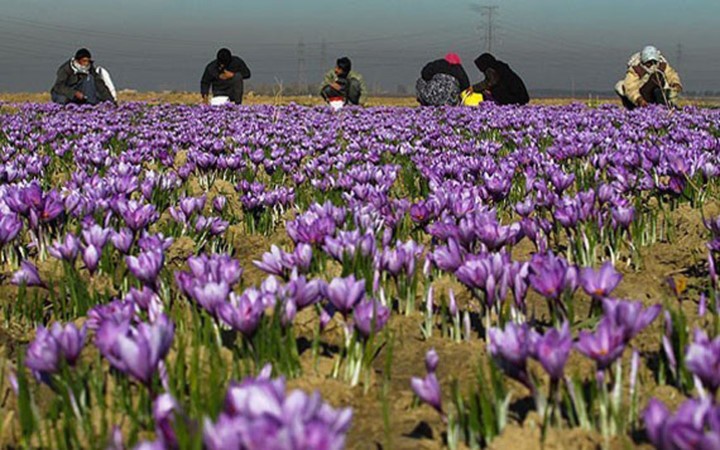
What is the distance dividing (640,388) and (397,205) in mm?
2561

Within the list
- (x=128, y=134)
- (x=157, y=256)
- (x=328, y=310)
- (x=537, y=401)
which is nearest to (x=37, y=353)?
(x=157, y=256)

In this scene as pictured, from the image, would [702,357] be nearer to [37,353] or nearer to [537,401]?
[537,401]

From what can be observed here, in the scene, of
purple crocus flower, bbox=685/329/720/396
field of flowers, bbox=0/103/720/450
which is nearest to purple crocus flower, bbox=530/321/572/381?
field of flowers, bbox=0/103/720/450

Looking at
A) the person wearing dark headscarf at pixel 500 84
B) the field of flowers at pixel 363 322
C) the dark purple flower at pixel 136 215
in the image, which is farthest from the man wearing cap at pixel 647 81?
the dark purple flower at pixel 136 215

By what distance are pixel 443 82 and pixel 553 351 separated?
26.0 m

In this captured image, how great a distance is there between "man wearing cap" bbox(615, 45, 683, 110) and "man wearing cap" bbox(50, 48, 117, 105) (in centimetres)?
1822

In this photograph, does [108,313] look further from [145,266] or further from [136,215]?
[136,215]

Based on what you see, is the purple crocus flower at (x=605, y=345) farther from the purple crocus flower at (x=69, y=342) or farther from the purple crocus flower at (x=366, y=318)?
the purple crocus flower at (x=69, y=342)

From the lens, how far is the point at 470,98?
26.7 m

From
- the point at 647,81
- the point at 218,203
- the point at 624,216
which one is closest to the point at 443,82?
the point at 647,81

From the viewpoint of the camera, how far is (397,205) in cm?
498

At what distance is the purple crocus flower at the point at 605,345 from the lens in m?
2.15

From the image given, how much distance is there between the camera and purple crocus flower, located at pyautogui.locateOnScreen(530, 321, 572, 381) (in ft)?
6.98

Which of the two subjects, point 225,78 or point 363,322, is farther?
point 225,78
